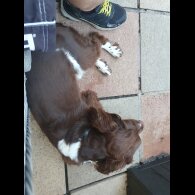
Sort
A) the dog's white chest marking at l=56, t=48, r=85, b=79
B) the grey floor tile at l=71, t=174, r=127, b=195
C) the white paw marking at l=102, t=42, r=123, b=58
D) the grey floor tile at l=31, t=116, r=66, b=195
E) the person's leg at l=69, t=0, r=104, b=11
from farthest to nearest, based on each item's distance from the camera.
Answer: the grey floor tile at l=71, t=174, r=127, b=195
the white paw marking at l=102, t=42, r=123, b=58
the grey floor tile at l=31, t=116, r=66, b=195
the dog's white chest marking at l=56, t=48, r=85, b=79
the person's leg at l=69, t=0, r=104, b=11

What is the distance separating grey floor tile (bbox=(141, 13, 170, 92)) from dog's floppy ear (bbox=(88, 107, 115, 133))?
A: 0.76m

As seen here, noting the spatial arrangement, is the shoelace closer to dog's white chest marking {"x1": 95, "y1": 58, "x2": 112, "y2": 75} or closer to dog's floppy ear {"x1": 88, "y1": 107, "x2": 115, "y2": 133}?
dog's white chest marking {"x1": 95, "y1": 58, "x2": 112, "y2": 75}

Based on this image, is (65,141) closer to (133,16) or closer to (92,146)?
(92,146)

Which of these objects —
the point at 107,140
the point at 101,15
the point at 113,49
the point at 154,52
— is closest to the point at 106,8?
the point at 101,15

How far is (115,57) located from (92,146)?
32.0 inches

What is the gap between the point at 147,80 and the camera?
8.29ft

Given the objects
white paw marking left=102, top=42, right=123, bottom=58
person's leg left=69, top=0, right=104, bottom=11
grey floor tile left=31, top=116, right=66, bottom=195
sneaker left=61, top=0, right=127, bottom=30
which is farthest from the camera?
white paw marking left=102, top=42, right=123, bottom=58

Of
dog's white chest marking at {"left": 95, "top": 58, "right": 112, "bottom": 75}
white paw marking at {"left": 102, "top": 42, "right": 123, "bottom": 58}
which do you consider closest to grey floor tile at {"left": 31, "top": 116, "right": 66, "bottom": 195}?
dog's white chest marking at {"left": 95, "top": 58, "right": 112, "bottom": 75}

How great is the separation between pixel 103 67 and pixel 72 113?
1.84 feet

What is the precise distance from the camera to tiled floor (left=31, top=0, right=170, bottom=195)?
2.17 m

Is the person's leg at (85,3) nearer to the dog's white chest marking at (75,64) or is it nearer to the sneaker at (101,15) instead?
the sneaker at (101,15)

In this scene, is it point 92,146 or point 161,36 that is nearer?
point 92,146

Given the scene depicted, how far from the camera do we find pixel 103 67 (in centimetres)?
223
